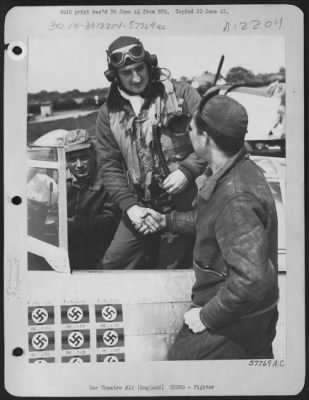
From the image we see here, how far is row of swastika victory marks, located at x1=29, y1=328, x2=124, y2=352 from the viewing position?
817mm

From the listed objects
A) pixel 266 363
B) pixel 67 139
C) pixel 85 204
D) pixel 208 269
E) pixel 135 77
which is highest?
pixel 135 77

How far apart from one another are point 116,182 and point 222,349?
341 millimetres

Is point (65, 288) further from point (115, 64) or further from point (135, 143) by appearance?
point (115, 64)

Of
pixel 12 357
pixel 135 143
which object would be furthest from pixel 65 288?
pixel 135 143

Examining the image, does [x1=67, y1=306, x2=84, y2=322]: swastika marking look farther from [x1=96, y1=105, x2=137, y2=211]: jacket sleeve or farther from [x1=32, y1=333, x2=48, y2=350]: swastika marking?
[x1=96, y1=105, x2=137, y2=211]: jacket sleeve

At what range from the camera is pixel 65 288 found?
819 mm

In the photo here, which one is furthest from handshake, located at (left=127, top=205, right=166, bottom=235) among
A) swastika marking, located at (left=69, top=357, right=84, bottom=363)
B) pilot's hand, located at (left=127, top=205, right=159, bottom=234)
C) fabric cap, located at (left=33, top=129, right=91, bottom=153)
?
swastika marking, located at (left=69, top=357, right=84, bottom=363)

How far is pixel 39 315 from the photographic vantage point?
2.69 ft

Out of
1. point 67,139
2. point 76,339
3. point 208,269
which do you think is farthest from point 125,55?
point 76,339

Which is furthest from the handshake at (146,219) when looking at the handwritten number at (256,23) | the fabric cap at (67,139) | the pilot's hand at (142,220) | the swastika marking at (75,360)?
the handwritten number at (256,23)

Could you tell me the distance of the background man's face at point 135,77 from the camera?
2.67 feet

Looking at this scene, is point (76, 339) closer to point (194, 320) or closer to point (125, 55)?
point (194, 320)

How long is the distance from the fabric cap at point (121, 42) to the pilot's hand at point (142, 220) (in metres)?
0.28

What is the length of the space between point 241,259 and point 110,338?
0.26 m
